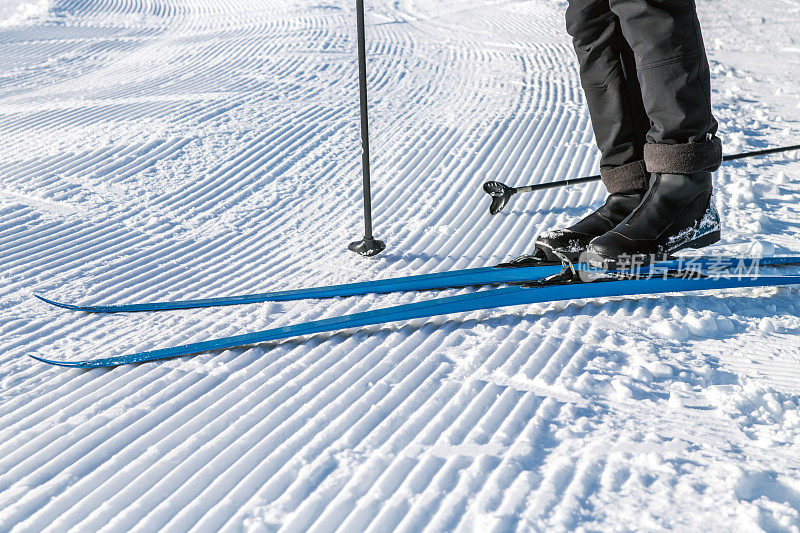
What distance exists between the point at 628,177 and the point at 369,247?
34.9 inches

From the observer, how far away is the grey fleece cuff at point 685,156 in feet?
5.12

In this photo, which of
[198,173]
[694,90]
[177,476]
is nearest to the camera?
[177,476]

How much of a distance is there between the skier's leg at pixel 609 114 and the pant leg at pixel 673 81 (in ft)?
0.67

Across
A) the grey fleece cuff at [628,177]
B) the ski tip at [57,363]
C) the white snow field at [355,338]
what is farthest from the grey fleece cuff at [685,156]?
the ski tip at [57,363]

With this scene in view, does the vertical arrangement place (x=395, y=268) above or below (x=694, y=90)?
below

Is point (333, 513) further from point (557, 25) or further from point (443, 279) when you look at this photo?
point (557, 25)

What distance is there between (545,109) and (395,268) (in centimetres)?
230

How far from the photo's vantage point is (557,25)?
7035 millimetres

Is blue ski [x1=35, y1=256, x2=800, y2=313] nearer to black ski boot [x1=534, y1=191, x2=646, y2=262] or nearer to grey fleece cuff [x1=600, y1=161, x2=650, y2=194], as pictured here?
black ski boot [x1=534, y1=191, x2=646, y2=262]

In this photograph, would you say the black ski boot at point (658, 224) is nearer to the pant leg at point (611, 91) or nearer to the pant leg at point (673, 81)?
the pant leg at point (673, 81)

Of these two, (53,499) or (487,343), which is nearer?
(53,499)

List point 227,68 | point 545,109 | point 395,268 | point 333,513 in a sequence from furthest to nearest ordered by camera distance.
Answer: point 227,68 → point 545,109 → point 395,268 → point 333,513

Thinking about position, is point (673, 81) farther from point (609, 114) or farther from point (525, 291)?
point (525, 291)

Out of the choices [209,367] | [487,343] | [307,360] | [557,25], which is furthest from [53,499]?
[557,25]
